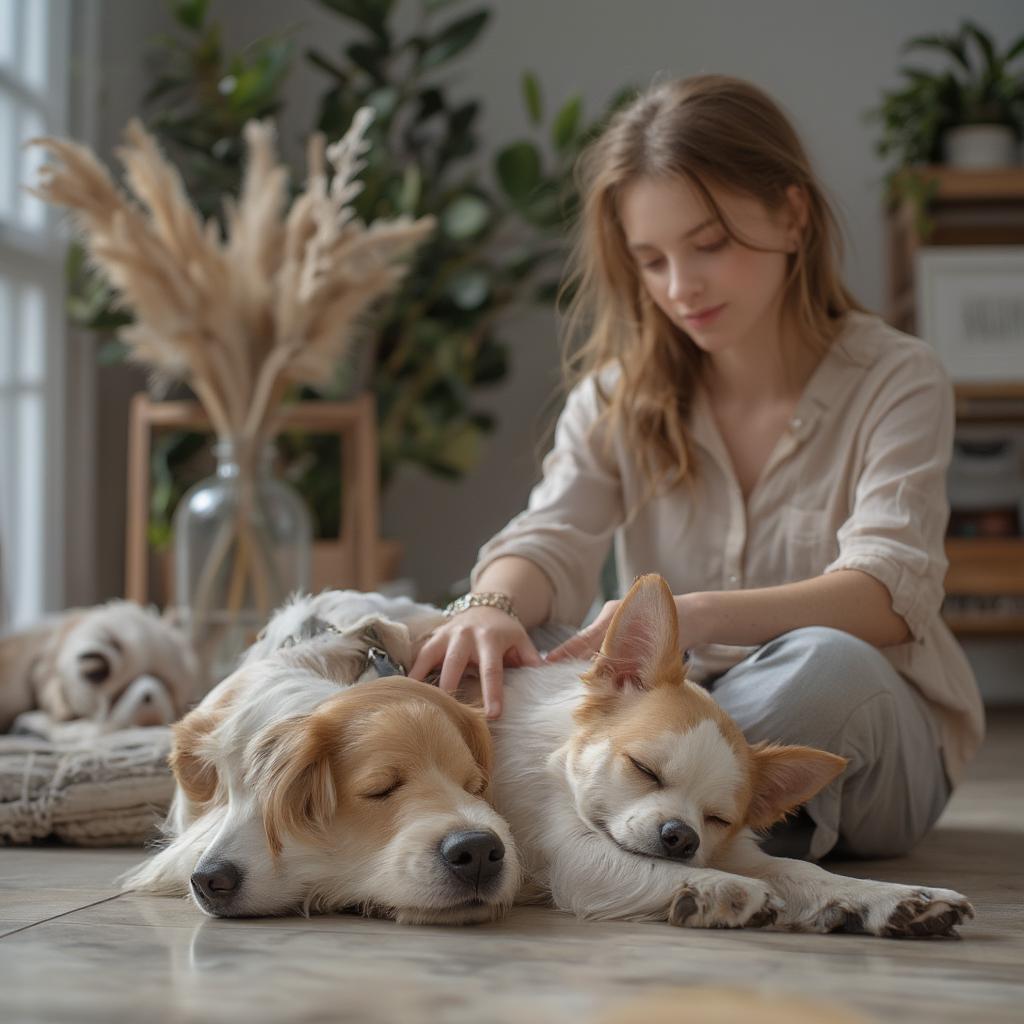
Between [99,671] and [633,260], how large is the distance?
1.39m

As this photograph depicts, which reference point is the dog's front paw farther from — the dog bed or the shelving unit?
the shelving unit

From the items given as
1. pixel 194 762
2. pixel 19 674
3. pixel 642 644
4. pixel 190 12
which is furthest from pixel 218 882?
pixel 190 12

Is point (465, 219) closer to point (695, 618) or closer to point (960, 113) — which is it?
point (960, 113)

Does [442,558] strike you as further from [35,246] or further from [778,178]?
[778,178]

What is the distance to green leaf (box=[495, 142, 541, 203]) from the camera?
4.41 m

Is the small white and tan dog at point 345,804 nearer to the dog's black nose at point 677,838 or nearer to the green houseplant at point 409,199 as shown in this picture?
the dog's black nose at point 677,838

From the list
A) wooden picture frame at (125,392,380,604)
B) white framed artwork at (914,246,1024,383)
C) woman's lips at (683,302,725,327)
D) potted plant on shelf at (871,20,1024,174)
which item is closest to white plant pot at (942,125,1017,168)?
potted plant on shelf at (871,20,1024,174)

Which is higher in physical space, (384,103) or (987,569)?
(384,103)

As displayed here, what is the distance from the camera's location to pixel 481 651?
145 cm

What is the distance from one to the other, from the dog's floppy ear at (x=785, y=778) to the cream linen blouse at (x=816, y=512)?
0.38 metres

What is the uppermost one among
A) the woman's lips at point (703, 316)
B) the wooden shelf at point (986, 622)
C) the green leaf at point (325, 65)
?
the green leaf at point (325, 65)

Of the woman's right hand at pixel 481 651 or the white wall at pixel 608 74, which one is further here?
the white wall at pixel 608 74

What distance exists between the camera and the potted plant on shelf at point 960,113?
4418 millimetres

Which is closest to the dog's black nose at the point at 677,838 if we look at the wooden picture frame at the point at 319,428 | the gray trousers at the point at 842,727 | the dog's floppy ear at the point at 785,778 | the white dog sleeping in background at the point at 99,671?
the dog's floppy ear at the point at 785,778
